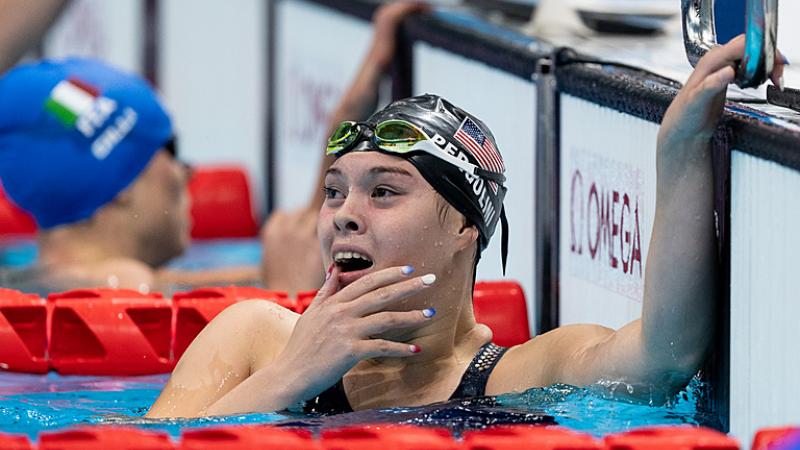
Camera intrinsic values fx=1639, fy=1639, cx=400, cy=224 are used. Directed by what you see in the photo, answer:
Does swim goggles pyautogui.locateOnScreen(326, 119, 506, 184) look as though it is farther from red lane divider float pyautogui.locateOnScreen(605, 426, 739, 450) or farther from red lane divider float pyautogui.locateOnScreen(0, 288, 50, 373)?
red lane divider float pyautogui.locateOnScreen(0, 288, 50, 373)

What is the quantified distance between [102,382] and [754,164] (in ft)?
5.28

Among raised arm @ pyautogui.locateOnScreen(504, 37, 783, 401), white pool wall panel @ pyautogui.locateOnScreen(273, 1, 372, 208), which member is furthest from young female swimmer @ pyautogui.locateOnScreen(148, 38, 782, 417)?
white pool wall panel @ pyautogui.locateOnScreen(273, 1, 372, 208)

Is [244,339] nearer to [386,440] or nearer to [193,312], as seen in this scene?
[193,312]

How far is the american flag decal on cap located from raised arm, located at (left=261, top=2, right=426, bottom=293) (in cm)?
181

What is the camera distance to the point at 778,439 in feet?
6.77

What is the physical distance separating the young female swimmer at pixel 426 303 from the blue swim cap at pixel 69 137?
209cm

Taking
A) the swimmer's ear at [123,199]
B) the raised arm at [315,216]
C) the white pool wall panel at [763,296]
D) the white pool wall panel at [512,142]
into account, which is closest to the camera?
the white pool wall panel at [763,296]

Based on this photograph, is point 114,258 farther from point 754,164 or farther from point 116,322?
point 754,164

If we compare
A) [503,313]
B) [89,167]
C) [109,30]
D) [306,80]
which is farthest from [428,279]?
[109,30]

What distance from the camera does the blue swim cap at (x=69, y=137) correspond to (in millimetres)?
4867

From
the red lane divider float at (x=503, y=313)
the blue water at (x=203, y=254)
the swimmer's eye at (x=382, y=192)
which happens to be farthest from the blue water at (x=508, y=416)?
the blue water at (x=203, y=254)

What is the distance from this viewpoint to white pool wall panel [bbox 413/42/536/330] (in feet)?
12.2

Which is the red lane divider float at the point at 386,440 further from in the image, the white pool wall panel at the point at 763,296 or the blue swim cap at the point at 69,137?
the blue swim cap at the point at 69,137

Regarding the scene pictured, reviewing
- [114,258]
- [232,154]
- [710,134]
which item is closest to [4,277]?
[114,258]
